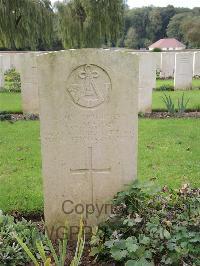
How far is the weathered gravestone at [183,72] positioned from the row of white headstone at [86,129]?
10.2 metres

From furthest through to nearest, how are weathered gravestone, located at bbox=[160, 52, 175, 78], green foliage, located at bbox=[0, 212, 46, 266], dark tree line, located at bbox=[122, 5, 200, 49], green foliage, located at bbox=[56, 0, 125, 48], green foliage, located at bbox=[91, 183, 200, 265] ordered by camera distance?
dark tree line, located at bbox=[122, 5, 200, 49]
weathered gravestone, located at bbox=[160, 52, 175, 78]
green foliage, located at bbox=[56, 0, 125, 48]
green foliage, located at bbox=[0, 212, 46, 266]
green foliage, located at bbox=[91, 183, 200, 265]

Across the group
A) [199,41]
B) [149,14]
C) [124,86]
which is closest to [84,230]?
[124,86]

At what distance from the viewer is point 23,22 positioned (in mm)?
13641

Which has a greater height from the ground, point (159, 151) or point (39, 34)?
point (39, 34)

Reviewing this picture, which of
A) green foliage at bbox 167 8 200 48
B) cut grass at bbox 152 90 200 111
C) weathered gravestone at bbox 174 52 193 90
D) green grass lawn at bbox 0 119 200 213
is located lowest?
green grass lawn at bbox 0 119 200 213

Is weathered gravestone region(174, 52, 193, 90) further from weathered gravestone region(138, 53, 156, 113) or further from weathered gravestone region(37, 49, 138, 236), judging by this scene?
weathered gravestone region(37, 49, 138, 236)

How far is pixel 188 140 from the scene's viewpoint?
22.0ft

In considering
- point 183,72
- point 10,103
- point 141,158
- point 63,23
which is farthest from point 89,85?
point 63,23

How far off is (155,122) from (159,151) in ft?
7.69

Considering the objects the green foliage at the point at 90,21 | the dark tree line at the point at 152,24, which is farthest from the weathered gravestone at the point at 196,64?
the dark tree line at the point at 152,24

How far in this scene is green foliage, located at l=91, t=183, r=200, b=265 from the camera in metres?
2.68

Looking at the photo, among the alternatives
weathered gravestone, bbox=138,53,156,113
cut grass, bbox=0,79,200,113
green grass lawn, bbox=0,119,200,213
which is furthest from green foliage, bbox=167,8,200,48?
green grass lawn, bbox=0,119,200,213

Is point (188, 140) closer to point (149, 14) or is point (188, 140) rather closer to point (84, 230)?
point (84, 230)

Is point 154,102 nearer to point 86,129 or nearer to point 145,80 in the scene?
point 145,80
